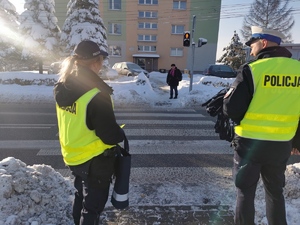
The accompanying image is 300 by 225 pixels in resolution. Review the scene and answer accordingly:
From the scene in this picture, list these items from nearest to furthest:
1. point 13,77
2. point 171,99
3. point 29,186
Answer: point 29,186
point 171,99
point 13,77

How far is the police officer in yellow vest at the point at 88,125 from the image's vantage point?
6.09ft

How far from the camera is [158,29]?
37.4 m

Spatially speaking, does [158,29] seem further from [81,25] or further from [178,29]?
[81,25]

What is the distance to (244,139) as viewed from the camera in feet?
6.70

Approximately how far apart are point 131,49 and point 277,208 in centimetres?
3732

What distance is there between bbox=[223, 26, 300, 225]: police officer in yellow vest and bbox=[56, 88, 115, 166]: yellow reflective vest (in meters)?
1.11

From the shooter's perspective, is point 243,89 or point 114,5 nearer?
point 243,89

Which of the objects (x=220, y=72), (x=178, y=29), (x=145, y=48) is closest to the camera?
(x=220, y=72)

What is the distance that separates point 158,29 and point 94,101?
37.8m

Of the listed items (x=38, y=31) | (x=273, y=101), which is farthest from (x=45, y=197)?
(x=38, y=31)

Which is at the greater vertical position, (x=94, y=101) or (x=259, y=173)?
(x=94, y=101)

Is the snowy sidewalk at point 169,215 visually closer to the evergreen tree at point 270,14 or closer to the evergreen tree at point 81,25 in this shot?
the evergreen tree at point 81,25

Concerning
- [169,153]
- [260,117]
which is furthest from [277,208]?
[169,153]

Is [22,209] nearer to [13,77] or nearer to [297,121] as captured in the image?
[297,121]
